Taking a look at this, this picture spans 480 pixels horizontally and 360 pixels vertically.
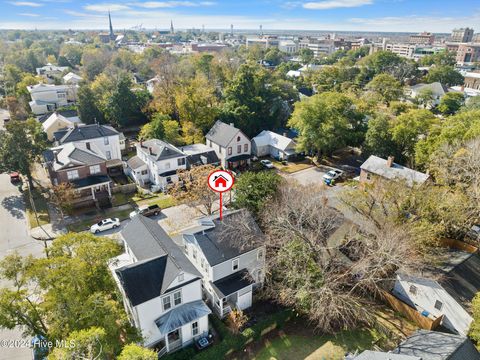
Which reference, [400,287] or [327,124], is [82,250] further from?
[327,124]

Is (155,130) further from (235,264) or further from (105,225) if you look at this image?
(235,264)

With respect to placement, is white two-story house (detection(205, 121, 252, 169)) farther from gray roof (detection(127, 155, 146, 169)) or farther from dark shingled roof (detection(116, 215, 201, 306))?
dark shingled roof (detection(116, 215, 201, 306))

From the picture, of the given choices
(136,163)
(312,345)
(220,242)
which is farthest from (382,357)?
(136,163)

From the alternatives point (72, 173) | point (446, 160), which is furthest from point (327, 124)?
point (72, 173)

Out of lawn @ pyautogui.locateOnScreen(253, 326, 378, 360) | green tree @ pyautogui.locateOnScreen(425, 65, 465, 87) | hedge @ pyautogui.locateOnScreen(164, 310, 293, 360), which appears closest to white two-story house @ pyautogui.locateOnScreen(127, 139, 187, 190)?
hedge @ pyautogui.locateOnScreen(164, 310, 293, 360)

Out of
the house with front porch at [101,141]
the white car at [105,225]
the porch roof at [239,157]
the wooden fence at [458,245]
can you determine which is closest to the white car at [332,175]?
the porch roof at [239,157]

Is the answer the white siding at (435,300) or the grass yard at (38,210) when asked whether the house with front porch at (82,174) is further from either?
the white siding at (435,300)
